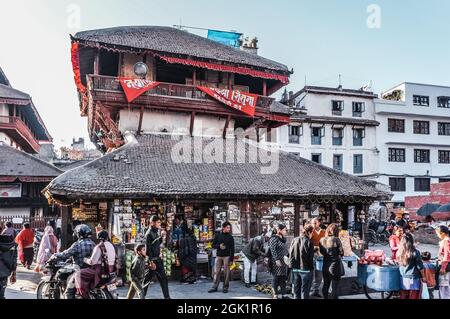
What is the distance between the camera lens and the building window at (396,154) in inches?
1529

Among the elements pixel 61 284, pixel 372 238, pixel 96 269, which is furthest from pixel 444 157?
pixel 61 284

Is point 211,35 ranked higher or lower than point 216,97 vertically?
→ higher

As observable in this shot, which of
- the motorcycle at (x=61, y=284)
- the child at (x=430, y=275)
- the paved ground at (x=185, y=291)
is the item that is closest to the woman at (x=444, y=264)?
the child at (x=430, y=275)

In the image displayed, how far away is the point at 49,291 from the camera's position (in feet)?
27.9

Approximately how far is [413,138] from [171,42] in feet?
96.6

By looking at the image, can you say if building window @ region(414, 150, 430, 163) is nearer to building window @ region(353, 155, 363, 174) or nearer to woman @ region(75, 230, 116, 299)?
building window @ region(353, 155, 363, 174)

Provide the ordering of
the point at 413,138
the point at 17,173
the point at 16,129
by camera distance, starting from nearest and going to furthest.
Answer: the point at 17,173
the point at 16,129
the point at 413,138

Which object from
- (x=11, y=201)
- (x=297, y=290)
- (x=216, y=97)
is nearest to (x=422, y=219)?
(x=216, y=97)

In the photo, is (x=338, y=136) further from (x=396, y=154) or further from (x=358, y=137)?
(x=396, y=154)

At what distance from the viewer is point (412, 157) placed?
39281 mm

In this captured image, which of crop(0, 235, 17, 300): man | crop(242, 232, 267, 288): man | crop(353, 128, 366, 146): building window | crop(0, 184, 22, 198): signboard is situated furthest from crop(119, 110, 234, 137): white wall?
crop(353, 128, 366, 146): building window
